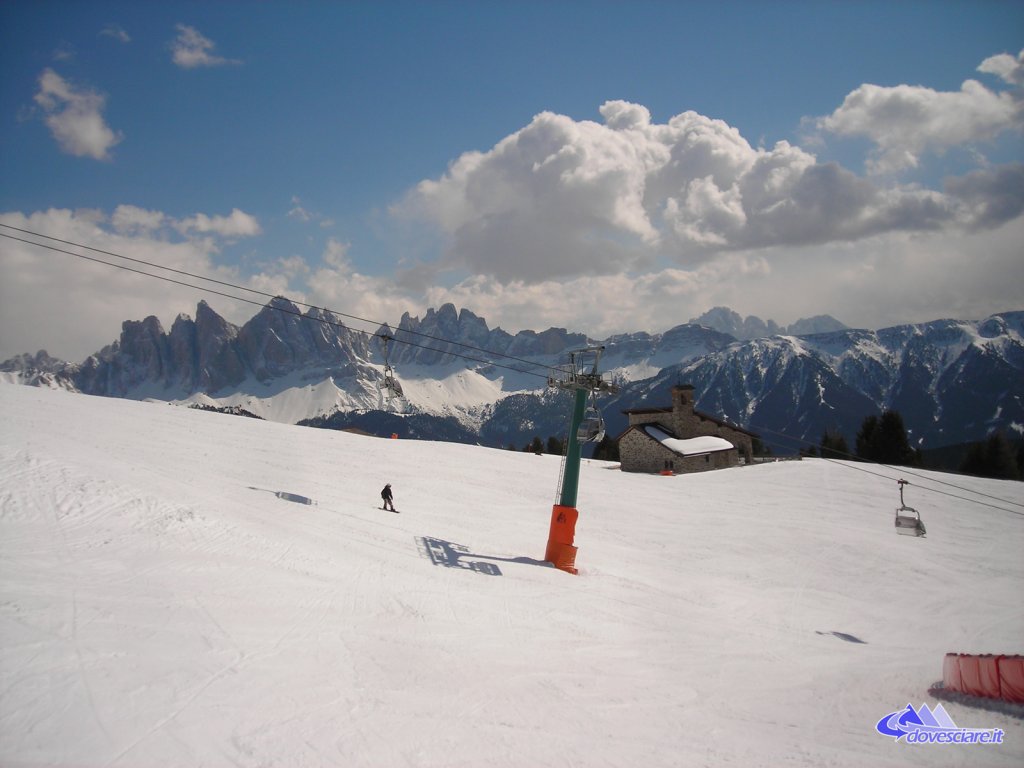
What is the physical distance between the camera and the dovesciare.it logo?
10586 millimetres

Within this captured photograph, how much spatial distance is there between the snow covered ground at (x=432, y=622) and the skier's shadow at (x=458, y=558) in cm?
16

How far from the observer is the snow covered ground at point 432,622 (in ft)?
31.0

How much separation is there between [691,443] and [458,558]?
43.5 meters

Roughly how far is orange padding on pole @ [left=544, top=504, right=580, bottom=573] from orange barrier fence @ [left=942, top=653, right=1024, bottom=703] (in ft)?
40.1

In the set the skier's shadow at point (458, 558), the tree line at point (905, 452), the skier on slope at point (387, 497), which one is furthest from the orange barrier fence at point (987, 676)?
the tree line at point (905, 452)

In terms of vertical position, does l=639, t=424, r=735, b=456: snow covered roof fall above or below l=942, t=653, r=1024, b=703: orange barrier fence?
above

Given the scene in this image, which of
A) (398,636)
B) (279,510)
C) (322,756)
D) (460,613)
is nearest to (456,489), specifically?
(279,510)

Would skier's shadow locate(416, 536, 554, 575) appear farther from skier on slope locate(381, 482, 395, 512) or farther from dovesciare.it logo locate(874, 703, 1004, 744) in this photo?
dovesciare.it logo locate(874, 703, 1004, 744)

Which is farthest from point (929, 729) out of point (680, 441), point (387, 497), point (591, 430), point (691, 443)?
point (680, 441)

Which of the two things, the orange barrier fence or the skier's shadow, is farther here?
the skier's shadow

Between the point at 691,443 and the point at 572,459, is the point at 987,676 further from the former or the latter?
the point at 691,443

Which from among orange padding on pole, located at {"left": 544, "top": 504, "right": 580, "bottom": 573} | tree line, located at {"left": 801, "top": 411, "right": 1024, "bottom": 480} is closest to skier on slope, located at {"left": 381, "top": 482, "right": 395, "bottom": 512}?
orange padding on pole, located at {"left": 544, "top": 504, "right": 580, "bottom": 573}

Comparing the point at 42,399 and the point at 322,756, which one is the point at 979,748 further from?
the point at 42,399

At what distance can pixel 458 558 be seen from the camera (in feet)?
71.9
